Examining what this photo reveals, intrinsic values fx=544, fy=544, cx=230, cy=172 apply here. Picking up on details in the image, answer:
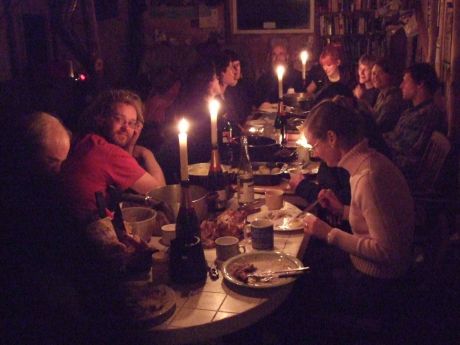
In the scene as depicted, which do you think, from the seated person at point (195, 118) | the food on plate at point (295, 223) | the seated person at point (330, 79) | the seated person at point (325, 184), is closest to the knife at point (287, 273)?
the food on plate at point (295, 223)

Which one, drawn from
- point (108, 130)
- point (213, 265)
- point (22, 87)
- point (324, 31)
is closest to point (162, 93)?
point (22, 87)

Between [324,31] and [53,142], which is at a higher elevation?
[324,31]

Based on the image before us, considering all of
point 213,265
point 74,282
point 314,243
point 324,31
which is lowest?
point 314,243

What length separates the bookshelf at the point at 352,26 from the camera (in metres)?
7.26

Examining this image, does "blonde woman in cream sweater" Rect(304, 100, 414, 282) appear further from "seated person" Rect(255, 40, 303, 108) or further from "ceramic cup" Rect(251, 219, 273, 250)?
"seated person" Rect(255, 40, 303, 108)

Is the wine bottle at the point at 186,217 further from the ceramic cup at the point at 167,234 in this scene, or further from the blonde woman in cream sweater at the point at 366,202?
the blonde woman in cream sweater at the point at 366,202

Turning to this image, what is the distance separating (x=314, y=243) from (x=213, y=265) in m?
1.18

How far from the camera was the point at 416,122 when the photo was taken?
3.71m

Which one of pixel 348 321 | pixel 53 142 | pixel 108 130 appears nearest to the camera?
pixel 53 142

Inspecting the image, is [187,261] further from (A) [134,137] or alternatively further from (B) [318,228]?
(A) [134,137]

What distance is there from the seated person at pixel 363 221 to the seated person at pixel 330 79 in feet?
7.46

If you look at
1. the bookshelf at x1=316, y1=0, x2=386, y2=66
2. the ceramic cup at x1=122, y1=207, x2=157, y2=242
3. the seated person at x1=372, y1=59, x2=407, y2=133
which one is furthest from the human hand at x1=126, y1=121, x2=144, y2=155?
the bookshelf at x1=316, y1=0, x2=386, y2=66

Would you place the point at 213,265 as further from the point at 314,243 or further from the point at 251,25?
the point at 251,25

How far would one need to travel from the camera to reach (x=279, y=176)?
2621mm
